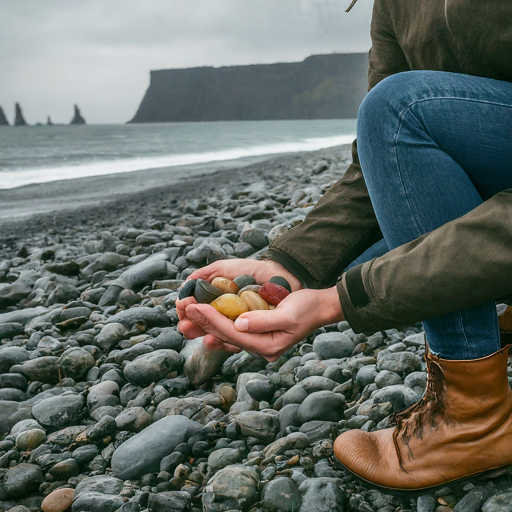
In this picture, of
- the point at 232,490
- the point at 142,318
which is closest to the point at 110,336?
the point at 142,318

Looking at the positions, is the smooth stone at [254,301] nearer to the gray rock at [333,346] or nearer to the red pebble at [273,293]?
the red pebble at [273,293]

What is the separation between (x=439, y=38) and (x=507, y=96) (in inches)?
11.8

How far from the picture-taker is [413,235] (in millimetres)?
1101

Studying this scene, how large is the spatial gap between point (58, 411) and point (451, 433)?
50.7 inches

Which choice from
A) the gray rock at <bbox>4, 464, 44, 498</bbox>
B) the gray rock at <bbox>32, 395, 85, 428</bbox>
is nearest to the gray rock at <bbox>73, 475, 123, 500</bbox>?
the gray rock at <bbox>4, 464, 44, 498</bbox>

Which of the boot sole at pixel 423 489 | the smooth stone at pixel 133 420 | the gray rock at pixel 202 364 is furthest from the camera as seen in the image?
the gray rock at pixel 202 364

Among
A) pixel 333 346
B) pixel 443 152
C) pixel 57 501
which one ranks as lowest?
pixel 57 501

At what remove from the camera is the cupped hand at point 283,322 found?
111 centimetres

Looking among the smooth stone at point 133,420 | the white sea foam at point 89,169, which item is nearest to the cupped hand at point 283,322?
the smooth stone at point 133,420

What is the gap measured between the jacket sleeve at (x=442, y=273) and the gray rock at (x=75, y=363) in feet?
4.44

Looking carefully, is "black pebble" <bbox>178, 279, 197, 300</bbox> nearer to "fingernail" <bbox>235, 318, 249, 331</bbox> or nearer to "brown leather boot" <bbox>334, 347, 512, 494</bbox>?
"fingernail" <bbox>235, 318, 249, 331</bbox>

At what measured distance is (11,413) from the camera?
1701 millimetres

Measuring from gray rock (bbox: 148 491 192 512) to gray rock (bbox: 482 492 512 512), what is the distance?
2.29 ft

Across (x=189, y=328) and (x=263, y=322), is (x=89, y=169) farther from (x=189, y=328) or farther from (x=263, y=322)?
(x=263, y=322)
